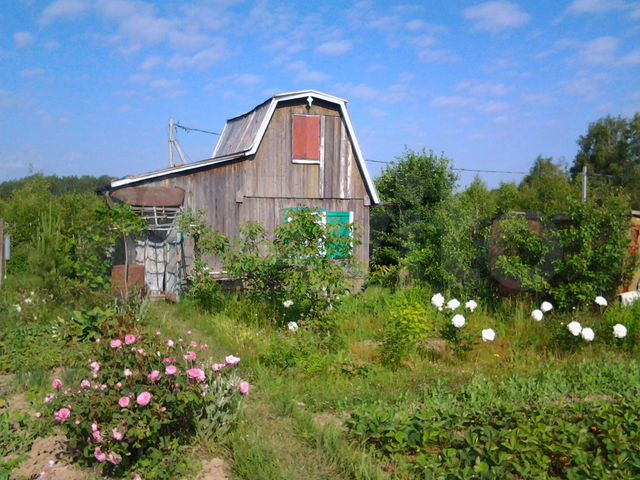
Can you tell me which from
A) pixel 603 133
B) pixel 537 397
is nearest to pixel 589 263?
pixel 537 397

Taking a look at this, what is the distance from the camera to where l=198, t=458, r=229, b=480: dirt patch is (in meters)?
3.79

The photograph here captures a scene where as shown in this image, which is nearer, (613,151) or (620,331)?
(620,331)

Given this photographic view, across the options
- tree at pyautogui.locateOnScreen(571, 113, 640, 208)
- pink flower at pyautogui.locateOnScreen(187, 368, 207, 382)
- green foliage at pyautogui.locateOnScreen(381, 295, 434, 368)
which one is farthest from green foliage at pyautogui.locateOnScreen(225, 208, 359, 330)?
tree at pyautogui.locateOnScreen(571, 113, 640, 208)

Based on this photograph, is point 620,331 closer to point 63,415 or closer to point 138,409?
point 138,409

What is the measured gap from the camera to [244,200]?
1209 cm

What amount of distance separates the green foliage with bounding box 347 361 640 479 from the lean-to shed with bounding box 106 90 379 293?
7.33m

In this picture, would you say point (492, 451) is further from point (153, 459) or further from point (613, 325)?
point (613, 325)

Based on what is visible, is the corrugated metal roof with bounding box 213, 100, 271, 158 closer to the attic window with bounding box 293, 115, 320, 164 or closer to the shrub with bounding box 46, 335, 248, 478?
the attic window with bounding box 293, 115, 320, 164

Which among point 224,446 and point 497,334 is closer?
point 224,446

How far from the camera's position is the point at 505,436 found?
3717mm

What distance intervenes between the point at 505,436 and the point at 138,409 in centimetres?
245

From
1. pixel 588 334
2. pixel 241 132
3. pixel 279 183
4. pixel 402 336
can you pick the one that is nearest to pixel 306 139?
pixel 279 183

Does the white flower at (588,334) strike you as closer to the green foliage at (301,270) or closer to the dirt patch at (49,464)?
the green foliage at (301,270)

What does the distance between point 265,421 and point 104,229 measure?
5859mm
